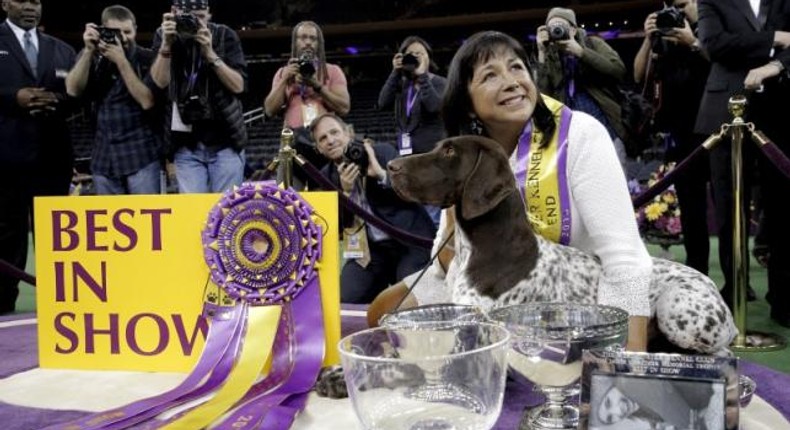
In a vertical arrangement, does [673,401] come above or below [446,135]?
below

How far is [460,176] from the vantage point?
1.46 m

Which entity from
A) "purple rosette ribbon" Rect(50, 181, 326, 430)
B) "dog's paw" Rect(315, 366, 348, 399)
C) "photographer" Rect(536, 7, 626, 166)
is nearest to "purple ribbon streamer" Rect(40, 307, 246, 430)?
"purple rosette ribbon" Rect(50, 181, 326, 430)

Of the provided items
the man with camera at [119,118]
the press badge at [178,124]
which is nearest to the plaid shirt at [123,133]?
the man with camera at [119,118]

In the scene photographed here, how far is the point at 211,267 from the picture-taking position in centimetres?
162

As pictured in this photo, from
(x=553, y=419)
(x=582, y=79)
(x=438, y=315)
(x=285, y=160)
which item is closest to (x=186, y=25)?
(x=285, y=160)

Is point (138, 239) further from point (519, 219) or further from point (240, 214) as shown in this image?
point (519, 219)

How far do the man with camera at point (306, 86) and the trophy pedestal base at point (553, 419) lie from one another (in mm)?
2501

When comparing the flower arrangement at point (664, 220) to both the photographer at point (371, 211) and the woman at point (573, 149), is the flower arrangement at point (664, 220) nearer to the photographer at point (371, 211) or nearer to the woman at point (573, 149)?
the photographer at point (371, 211)

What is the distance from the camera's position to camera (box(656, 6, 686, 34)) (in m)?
3.42

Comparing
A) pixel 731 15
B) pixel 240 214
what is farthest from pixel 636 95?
pixel 240 214

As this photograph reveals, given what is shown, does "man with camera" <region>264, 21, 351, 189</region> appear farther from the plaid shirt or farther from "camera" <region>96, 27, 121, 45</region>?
"camera" <region>96, 27, 121, 45</region>

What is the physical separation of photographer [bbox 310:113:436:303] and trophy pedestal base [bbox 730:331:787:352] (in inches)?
52.0

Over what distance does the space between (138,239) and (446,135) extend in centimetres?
84

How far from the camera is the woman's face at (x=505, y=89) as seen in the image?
1.63 m
